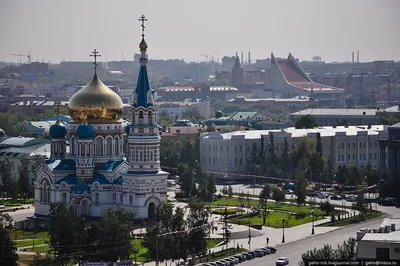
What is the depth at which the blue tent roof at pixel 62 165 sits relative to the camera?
5241 cm

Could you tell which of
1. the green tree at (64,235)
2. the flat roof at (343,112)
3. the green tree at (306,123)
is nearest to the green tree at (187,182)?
the green tree at (64,235)

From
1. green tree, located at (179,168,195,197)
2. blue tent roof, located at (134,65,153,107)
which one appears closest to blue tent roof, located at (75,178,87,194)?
blue tent roof, located at (134,65,153,107)

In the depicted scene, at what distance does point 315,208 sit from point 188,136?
25139 mm

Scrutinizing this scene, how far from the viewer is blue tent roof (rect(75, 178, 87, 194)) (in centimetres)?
5184

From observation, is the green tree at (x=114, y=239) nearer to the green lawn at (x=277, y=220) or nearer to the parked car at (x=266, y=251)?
the parked car at (x=266, y=251)

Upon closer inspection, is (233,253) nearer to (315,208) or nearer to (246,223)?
(246,223)

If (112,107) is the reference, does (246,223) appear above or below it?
below

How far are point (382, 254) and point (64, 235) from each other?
47.9 feet

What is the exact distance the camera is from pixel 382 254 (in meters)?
30.2

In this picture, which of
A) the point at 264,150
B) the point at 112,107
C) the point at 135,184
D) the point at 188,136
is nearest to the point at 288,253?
the point at 135,184

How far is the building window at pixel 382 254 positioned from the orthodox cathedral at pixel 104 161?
843 inches

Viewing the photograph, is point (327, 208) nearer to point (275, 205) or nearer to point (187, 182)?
point (275, 205)

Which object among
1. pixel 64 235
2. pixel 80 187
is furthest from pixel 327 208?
pixel 64 235

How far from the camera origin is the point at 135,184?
51.0m
